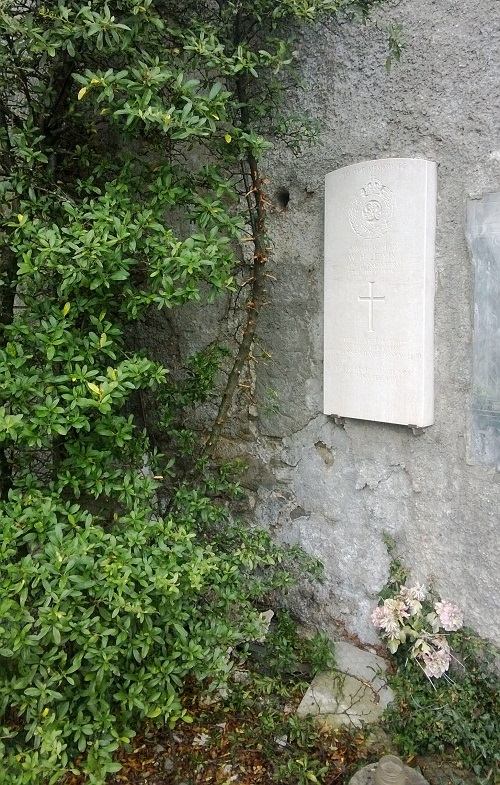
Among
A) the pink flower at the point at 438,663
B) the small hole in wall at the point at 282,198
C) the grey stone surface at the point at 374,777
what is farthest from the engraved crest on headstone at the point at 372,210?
the grey stone surface at the point at 374,777

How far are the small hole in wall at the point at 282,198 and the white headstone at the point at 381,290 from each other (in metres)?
0.26

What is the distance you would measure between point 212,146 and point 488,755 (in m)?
2.26

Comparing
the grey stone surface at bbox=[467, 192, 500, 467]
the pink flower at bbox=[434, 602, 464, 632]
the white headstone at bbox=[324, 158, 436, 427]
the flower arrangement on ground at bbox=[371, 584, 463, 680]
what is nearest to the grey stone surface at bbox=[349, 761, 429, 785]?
the flower arrangement on ground at bbox=[371, 584, 463, 680]

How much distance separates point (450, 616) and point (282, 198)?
1.78 meters

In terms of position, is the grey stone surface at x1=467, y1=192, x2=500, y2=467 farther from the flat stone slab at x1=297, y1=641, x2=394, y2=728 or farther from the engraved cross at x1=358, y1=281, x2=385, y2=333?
the flat stone slab at x1=297, y1=641, x2=394, y2=728

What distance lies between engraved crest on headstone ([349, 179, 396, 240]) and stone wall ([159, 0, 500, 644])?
149 millimetres

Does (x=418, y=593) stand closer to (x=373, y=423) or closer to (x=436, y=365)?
(x=373, y=423)

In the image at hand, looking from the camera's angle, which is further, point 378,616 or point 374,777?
point 378,616

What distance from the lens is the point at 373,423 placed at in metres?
2.56

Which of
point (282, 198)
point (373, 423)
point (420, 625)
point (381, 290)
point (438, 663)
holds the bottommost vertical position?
point (438, 663)

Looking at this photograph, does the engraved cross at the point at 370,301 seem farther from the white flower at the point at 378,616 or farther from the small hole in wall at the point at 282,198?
the white flower at the point at 378,616

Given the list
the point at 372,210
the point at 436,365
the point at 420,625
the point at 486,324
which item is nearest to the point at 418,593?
the point at 420,625

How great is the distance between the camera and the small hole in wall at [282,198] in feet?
9.17

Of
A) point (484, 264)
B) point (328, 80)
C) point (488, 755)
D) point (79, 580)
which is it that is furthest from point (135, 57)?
point (488, 755)
